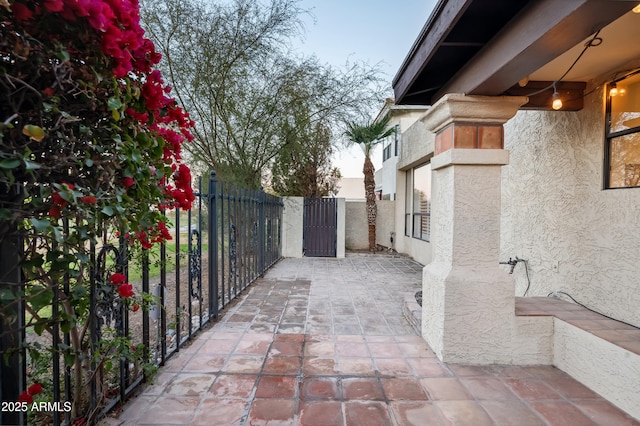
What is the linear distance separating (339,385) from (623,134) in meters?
2.99

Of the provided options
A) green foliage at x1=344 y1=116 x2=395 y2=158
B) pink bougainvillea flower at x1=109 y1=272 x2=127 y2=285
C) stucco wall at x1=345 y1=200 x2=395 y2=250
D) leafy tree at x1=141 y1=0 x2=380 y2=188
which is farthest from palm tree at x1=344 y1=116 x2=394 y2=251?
pink bougainvillea flower at x1=109 y1=272 x2=127 y2=285

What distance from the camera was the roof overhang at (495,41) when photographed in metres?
1.70

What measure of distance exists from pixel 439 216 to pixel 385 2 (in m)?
4.89

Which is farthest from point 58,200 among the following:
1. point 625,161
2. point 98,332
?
→ point 625,161

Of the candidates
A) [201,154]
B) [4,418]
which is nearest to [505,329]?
[4,418]

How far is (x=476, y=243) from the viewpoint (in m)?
2.76

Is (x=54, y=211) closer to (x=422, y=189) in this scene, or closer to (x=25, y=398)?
(x=25, y=398)

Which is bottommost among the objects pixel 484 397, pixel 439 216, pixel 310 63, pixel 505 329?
pixel 484 397

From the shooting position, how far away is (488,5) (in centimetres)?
210

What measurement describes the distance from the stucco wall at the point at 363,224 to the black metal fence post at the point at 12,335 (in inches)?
385

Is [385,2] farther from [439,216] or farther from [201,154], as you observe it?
[439,216]

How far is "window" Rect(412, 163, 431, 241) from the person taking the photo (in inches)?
322

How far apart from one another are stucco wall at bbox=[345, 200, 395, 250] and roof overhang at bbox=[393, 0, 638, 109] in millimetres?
7716

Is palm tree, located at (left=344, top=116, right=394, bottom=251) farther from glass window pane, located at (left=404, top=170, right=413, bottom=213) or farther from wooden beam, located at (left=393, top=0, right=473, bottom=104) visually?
wooden beam, located at (left=393, top=0, right=473, bottom=104)
